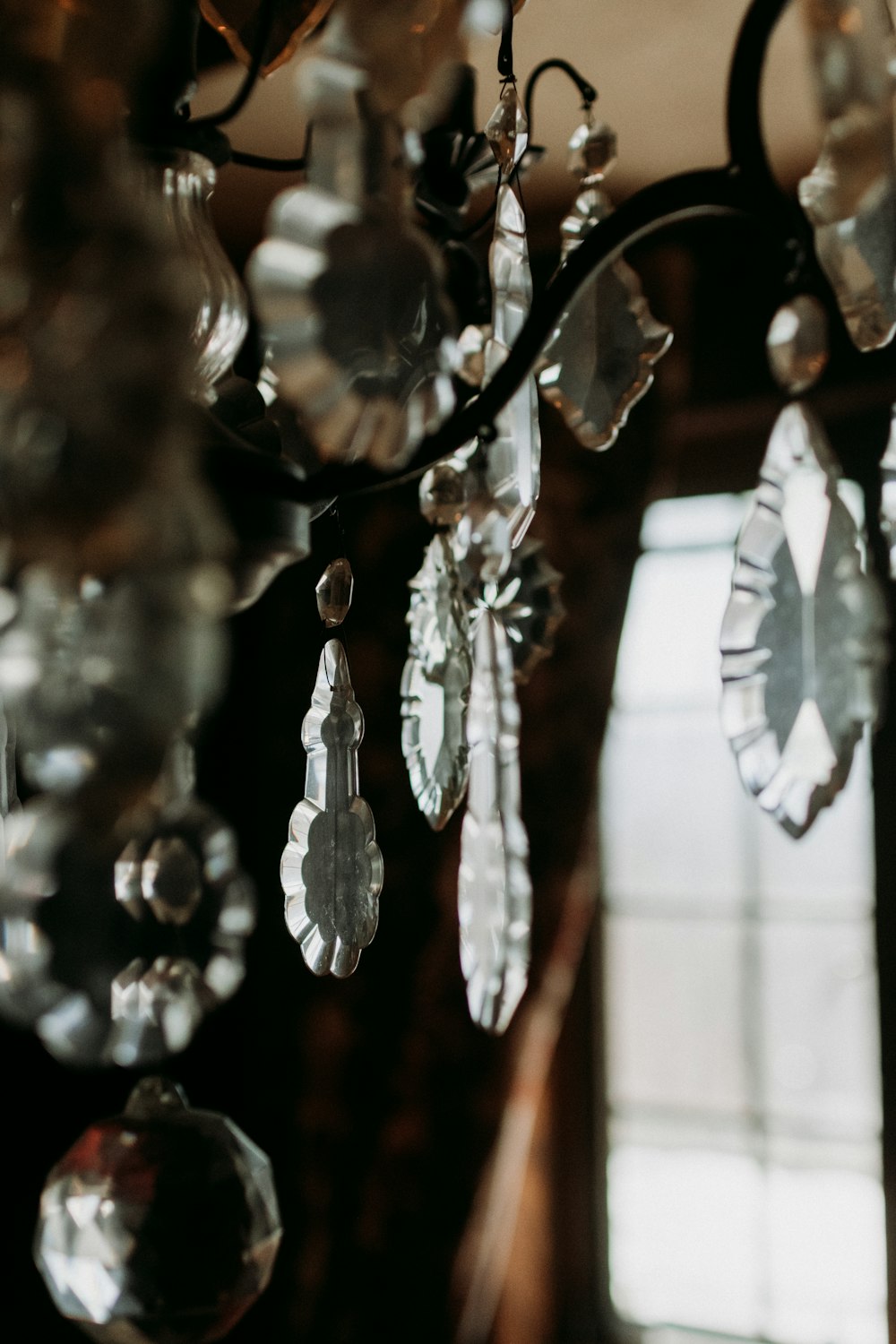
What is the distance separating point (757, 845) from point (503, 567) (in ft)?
5.22

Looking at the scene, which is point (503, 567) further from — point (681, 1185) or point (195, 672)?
point (681, 1185)

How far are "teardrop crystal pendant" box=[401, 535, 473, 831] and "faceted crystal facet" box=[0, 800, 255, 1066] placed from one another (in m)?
0.23

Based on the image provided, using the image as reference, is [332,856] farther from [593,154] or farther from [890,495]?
[593,154]

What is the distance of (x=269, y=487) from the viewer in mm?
355

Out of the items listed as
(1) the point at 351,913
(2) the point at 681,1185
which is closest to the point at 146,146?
(1) the point at 351,913

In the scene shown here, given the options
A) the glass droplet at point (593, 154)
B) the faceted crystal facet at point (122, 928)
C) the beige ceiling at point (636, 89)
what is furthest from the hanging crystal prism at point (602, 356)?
the beige ceiling at point (636, 89)

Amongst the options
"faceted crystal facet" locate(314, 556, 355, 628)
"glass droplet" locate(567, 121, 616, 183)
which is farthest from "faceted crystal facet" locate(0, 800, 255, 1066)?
"glass droplet" locate(567, 121, 616, 183)

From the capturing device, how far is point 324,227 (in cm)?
25

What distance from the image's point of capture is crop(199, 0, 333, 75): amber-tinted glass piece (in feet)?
1.79

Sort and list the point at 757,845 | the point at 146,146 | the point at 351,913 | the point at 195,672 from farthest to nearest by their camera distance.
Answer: the point at 757,845
the point at 351,913
the point at 146,146
the point at 195,672

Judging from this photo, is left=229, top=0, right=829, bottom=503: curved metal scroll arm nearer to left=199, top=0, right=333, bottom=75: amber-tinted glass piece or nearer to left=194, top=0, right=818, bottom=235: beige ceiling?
left=199, top=0, right=333, bottom=75: amber-tinted glass piece

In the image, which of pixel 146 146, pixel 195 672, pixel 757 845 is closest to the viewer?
pixel 195 672

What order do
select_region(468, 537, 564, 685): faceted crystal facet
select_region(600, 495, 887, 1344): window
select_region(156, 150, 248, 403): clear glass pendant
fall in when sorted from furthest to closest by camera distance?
select_region(600, 495, 887, 1344): window → select_region(468, 537, 564, 685): faceted crystal facet → select_region(156, 150, 248, 403): clear glass pendant

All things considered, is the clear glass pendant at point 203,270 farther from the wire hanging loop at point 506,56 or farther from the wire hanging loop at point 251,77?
the wire hanging loop at point 506,56
